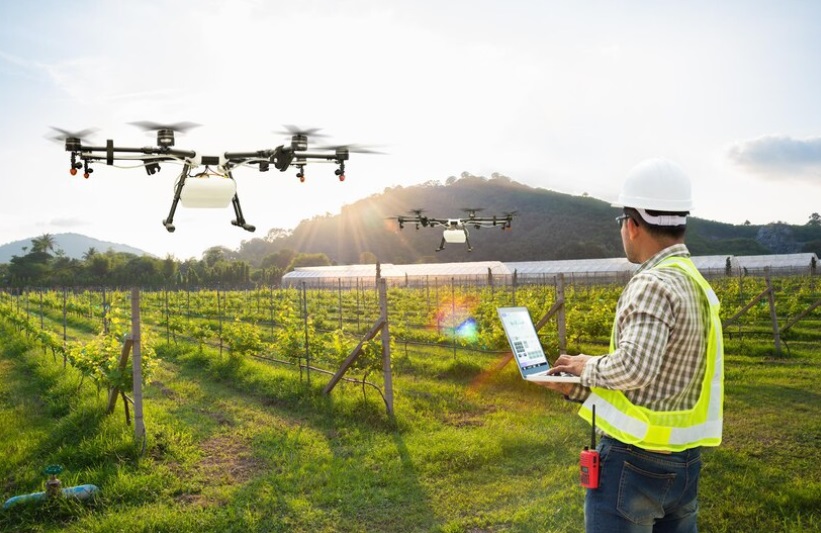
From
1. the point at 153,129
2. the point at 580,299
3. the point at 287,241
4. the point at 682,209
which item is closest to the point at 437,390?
the point at 153,129

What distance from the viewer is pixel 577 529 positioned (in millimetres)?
4402

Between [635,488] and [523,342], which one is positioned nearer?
[635,488]

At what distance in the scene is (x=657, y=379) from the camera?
1.87m

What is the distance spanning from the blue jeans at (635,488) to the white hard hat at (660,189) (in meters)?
0.79

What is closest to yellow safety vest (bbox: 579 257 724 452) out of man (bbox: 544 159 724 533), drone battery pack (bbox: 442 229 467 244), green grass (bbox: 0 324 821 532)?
man (bbox: 544 159 724 533)

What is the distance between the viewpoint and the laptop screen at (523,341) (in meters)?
2.37

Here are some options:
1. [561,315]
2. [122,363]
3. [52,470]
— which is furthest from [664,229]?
[561,315]

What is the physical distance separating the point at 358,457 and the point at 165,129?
3.72 meters

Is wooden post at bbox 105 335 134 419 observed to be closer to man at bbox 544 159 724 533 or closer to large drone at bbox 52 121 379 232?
large drone at bbox 52 121 379 232

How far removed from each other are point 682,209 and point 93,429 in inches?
271

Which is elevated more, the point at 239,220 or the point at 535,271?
the point at 239,220

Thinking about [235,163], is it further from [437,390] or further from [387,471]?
[437,390]

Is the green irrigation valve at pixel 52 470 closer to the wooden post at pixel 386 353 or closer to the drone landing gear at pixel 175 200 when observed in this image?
the drone landing gear at pixel 175 200

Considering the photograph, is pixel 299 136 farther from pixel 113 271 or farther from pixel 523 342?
pixel 113 271
